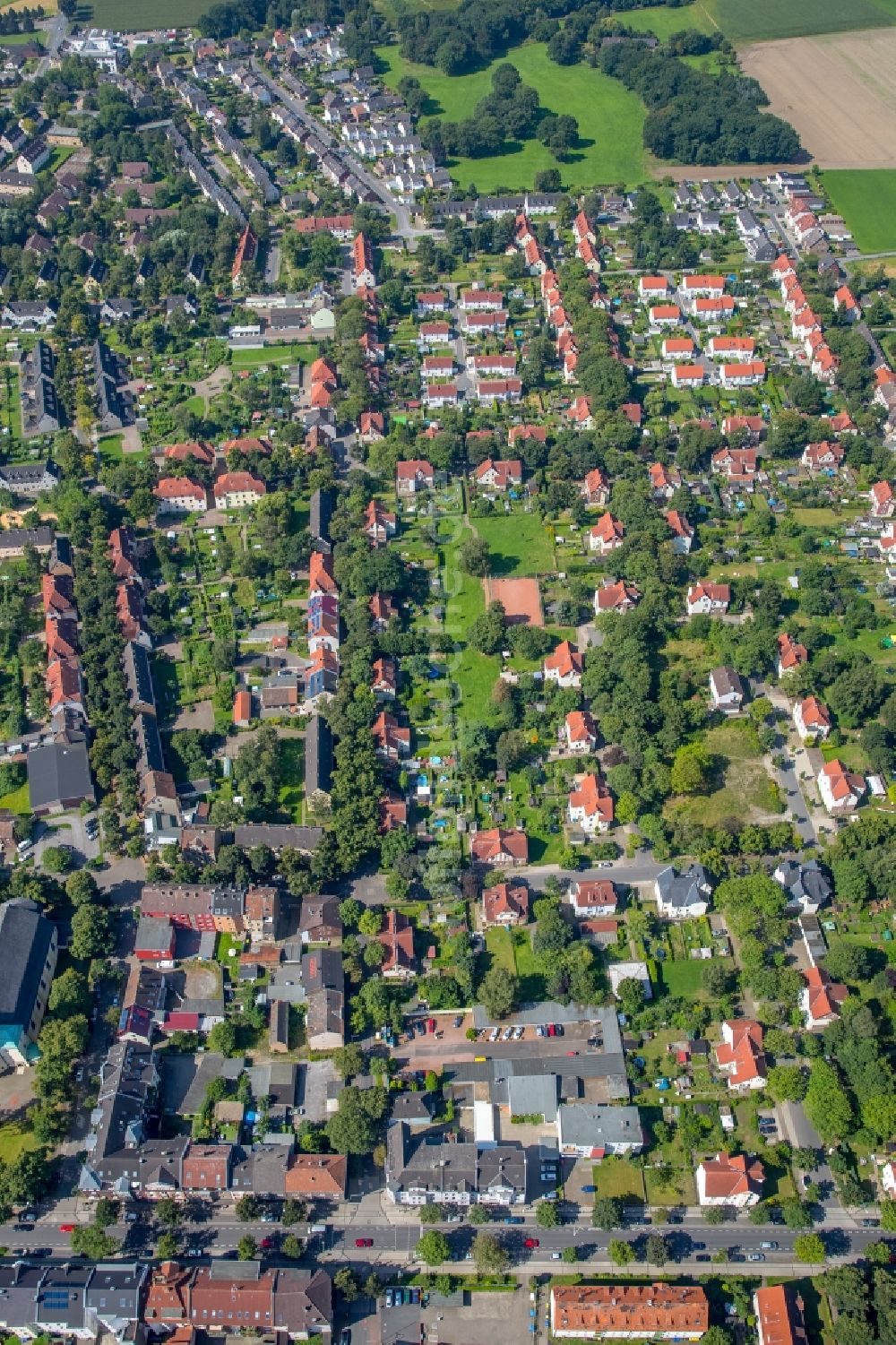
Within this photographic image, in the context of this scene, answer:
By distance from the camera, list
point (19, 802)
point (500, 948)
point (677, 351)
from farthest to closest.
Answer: point (677, 351)
point (19, 802)
point (500, 948)

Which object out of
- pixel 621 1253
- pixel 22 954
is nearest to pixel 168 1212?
pixel 22 954

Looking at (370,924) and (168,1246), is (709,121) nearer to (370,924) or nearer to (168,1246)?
(370,924)

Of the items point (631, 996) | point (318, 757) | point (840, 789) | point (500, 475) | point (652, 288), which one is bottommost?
point (631, 996)

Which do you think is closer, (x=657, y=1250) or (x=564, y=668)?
(x=657, y=1250)

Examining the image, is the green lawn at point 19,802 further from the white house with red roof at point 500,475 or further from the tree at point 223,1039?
the white house with red roof at point 500,475

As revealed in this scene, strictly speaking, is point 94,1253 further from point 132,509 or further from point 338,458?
point 338,458

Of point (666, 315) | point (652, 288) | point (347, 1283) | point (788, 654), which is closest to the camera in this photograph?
point (347, 1283)

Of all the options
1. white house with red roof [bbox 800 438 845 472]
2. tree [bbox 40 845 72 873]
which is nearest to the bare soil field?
white house with red roof [bbox 800 438 845 472]

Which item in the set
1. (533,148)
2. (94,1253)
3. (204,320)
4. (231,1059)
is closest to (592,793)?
(231,1059)
